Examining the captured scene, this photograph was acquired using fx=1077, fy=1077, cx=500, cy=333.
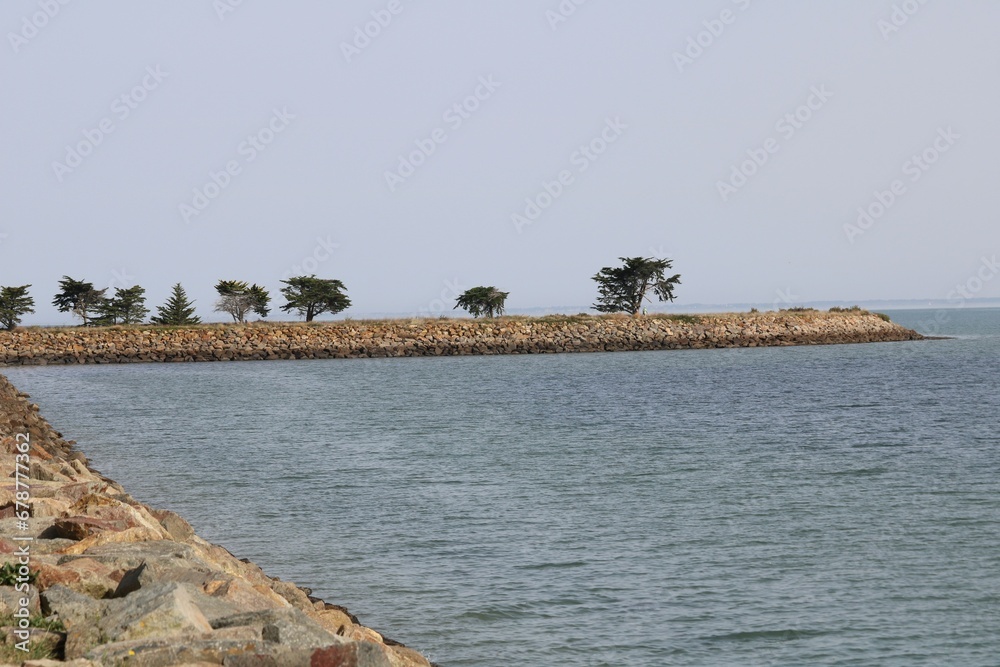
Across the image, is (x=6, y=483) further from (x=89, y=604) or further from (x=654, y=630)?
(x=654, y=630)

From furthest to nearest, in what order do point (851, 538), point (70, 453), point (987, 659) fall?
1. point (70, 453)
2. point (851, 538)
3. point (987, 659)

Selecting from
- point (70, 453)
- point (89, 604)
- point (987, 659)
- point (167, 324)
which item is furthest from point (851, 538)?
point (167, 324)

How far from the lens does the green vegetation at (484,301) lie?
3447 inches

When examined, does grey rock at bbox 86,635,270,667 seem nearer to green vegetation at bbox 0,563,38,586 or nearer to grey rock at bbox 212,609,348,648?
grey rock at bbox 212,609,348,648

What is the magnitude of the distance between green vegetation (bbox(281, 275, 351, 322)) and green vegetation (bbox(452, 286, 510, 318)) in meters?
11.0

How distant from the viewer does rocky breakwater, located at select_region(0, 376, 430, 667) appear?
637cm

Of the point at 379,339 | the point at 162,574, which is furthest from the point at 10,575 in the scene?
the point at 379,339

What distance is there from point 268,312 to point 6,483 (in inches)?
2763

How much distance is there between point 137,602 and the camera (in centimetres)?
716

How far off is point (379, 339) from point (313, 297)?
12.6 m

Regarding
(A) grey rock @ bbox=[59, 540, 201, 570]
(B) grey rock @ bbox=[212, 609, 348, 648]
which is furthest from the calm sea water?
(B) grey rock @ bbox=[212, 609, 348, 648]

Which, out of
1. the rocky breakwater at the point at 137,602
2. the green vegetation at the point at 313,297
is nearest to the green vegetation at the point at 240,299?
the green vegetation at the point at 313,297

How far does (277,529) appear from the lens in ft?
50.5

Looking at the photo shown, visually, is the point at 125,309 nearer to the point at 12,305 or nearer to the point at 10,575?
the point at 12,305
